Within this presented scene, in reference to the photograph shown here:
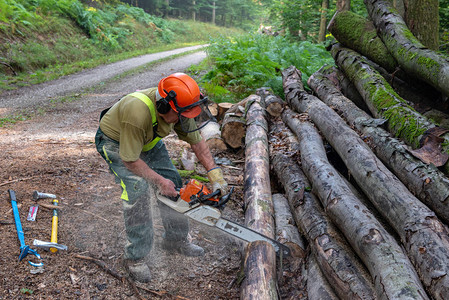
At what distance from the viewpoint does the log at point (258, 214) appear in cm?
260

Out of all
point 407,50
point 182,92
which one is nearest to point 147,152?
point 182,92

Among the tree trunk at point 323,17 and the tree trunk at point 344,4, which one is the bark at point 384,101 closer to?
the tree trunk at point 344,4

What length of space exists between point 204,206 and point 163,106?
0.88 metres

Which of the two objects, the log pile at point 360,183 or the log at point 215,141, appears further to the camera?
the log at point 215,141

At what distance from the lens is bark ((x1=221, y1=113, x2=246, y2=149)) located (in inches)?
217

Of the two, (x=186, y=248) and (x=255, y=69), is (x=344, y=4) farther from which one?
(x=186, y=248)

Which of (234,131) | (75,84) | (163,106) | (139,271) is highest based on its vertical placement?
(163,106)

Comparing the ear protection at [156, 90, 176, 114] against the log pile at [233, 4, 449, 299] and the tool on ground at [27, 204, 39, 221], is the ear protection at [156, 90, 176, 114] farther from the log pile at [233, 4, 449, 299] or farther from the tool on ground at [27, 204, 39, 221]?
the tool on ground at [27, 204, 39, 221]

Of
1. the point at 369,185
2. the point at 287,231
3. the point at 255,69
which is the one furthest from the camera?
the point at 255,69

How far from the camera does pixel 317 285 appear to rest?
8.65 feet

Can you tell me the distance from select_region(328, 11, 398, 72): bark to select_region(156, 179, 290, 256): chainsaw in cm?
390

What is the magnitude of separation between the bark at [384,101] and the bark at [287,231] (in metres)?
1.60

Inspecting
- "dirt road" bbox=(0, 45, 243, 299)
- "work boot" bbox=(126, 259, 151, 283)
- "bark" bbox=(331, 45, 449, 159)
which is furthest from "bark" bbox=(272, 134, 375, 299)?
"work boot" bbox=(126, 259, 151, 283)

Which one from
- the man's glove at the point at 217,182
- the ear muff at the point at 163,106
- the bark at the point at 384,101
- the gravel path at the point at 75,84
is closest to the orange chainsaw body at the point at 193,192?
the man's glove at the point at 217,182
